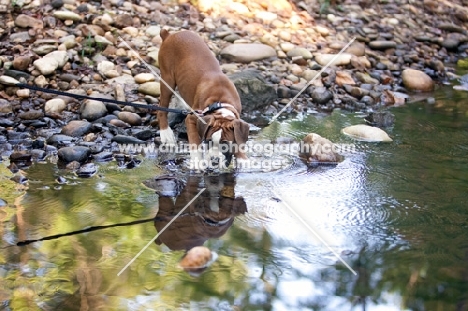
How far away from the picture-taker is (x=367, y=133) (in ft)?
22.2

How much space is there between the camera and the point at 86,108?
695cm

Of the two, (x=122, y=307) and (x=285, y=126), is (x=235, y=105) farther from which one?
(x=122, y=307)

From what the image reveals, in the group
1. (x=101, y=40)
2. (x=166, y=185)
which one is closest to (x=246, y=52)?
(x=101, y=40)

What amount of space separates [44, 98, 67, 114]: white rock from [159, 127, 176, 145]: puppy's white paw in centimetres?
135

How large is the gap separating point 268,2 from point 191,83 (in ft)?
16.3

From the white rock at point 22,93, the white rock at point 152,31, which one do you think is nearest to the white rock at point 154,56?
the white rock at point 152,31

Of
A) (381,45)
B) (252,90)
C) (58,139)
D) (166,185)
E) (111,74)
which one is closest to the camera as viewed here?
(166,185)

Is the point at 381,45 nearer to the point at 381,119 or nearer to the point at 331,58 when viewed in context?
the point at 331,58

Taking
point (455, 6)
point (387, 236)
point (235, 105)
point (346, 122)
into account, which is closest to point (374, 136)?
point (346, 122)

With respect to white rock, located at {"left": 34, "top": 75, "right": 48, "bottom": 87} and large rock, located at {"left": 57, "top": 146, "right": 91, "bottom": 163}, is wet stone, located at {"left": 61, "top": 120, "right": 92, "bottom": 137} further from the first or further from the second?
white rock, located at {"left": 34, "top": 75, "right": 48, "bottom": 87}

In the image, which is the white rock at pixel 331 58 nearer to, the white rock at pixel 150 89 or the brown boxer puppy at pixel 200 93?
the white rock at pixel 150 89

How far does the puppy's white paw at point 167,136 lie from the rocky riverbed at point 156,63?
12cm

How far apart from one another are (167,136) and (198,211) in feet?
6.08

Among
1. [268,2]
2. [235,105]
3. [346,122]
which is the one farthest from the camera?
[268,2]
